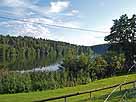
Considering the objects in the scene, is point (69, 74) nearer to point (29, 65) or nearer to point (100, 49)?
point (100, 49)

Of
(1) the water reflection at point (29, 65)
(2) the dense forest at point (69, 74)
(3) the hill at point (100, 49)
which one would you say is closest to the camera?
(2) the dense forest at point (69, 74)

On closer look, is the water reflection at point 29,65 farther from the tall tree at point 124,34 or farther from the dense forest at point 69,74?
the tall tree at point 124,34

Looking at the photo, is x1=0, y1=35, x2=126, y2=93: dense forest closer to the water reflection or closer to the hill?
the water reflection

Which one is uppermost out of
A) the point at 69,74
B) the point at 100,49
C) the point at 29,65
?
the point at 100,49

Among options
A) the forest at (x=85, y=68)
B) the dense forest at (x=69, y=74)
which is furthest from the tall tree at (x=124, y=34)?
the dense forest at (x=69, y=74)

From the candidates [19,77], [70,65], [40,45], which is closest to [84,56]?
[70,65]

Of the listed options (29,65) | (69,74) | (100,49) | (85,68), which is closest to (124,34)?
(100,49)

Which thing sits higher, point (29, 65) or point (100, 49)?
point (100, 49)

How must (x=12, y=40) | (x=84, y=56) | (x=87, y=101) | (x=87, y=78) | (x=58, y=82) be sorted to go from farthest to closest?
1. (x=12, y=40)
2. (x=84, y=56)
3. (x=87, y=78)
4. (x=58, y=82)
5. (x=87, y=101)

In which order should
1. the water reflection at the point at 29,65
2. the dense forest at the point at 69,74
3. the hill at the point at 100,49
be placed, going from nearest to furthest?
the dense forest at the point at 69,74 → the hill at the point at 100,49 → the water reflection at the point at 29,65

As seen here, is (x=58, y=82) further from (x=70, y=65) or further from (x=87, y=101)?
(x=87, y=101)

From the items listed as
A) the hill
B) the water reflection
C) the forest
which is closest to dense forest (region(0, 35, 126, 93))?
the forest

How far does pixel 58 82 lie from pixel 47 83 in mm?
1758

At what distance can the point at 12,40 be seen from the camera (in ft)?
588
